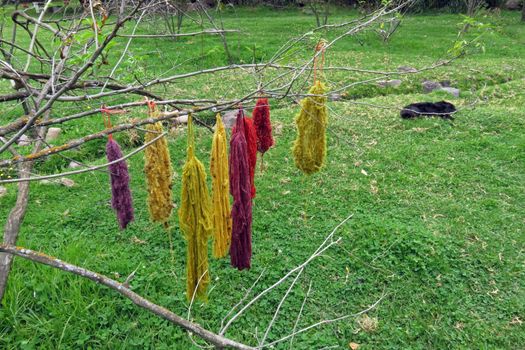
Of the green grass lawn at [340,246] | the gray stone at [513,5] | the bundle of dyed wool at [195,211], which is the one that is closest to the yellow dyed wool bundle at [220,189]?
the bundle of dyed wool at [195,211]

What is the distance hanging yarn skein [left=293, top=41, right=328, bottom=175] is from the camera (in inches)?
122

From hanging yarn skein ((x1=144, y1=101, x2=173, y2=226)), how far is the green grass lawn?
53cm

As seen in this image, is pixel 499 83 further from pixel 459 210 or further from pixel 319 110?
pixel 319 110

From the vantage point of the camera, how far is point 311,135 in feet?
10.6

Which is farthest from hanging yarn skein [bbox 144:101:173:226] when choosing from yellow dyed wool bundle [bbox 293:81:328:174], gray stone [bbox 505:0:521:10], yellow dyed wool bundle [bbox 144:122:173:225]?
gray stone [bbox 505:0:521:10]

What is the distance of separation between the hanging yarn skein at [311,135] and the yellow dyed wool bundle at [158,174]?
105cm

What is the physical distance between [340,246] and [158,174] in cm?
208

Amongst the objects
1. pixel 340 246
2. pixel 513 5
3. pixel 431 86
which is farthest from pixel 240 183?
pixel 513 5

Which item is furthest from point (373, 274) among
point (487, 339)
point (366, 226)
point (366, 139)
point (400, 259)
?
point (366, 139)

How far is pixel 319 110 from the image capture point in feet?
10.1

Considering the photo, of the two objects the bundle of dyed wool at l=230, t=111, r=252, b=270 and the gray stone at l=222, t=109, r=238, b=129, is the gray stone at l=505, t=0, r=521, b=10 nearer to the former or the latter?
the gray stone at l=222, t=109, r=238, b=129

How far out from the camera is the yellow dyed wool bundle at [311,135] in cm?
309

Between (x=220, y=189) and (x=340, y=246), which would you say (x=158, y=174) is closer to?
(x=220, y=189)

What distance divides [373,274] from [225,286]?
1333 mm
